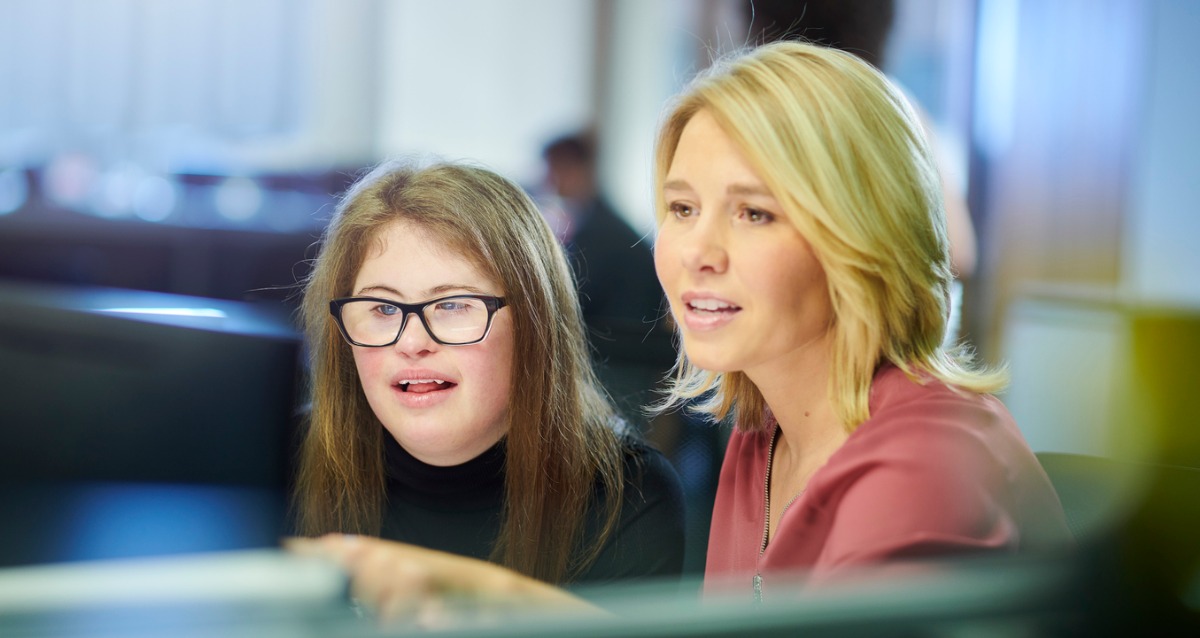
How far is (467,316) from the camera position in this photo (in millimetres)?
570

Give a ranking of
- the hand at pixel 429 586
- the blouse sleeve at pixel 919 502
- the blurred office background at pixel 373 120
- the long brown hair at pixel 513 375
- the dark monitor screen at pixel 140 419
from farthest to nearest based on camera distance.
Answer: the blurred office background at pixel 373 120 → the dark monitor screen at pixel 140 419 → the long brown hair at pixel 513 375 → the blouse sleeve at pixel 919 502 → the hand at pixel 429 586

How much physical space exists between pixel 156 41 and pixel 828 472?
4.08 metres

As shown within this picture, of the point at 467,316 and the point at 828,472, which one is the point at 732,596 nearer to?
the point at 828,472

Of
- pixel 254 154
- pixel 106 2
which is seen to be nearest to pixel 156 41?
pixel 106 2

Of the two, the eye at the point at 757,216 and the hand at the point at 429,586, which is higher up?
the eye at the point at 757,216

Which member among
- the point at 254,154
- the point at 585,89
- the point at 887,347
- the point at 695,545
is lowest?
the point at 695,545

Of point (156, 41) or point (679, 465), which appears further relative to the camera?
point (156, 41)

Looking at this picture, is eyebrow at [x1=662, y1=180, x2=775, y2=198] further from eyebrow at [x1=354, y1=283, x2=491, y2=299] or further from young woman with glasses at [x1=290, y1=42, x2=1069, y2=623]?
eyebrow at [x1=354, y1=283, x2=491, y2=299]

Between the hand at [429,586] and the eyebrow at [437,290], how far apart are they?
0.86 feet

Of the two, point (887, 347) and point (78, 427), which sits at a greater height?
point (887, 347)

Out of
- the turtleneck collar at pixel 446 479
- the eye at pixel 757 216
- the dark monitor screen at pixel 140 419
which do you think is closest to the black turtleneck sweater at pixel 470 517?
the turtleneck collar at pixel 446 479

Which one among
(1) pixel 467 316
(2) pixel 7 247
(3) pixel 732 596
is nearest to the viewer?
(3) pixel 732 596

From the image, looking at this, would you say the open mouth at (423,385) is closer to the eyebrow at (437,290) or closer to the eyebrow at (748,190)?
the eyebrow at (437,290)

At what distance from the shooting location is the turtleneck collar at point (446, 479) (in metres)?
0.59
